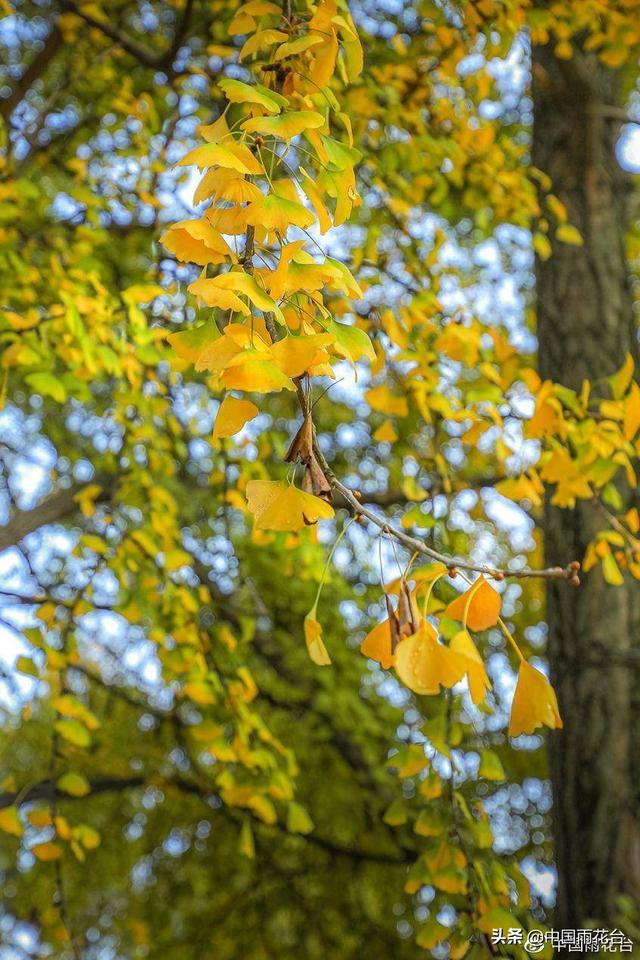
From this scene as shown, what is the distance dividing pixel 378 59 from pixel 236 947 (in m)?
3.65

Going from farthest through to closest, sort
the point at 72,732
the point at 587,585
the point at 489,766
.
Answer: the point at 587,585 < the point at 72,732 < the point at 489,766

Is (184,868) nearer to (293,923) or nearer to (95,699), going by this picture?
(293,923)

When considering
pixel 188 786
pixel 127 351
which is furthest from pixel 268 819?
pixel 188 786

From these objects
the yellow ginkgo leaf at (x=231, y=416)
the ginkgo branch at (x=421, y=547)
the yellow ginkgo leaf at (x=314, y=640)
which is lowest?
the yellow ginkgo leaf at (x=314, y=640)

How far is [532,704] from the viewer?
0.82 metres

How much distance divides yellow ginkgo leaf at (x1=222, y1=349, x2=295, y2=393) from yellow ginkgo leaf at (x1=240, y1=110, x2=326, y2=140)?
0.22m

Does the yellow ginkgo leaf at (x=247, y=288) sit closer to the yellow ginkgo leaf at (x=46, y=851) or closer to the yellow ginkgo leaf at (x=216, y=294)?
the yellow ginkgo leaf at (x=216, y=294)

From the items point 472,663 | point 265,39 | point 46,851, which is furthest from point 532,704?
point 46,851

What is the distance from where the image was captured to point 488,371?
1.76 m

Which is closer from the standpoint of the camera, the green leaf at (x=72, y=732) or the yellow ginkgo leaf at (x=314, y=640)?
the yellow ginkgo leaf at (x=314, y=640)

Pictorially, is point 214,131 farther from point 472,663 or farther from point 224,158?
point 472,663

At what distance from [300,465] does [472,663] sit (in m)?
0.30

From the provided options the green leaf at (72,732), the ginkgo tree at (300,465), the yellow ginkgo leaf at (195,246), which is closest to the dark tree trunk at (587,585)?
the ginkgo tree at (300,465)

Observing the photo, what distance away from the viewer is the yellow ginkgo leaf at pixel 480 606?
2.71ft
